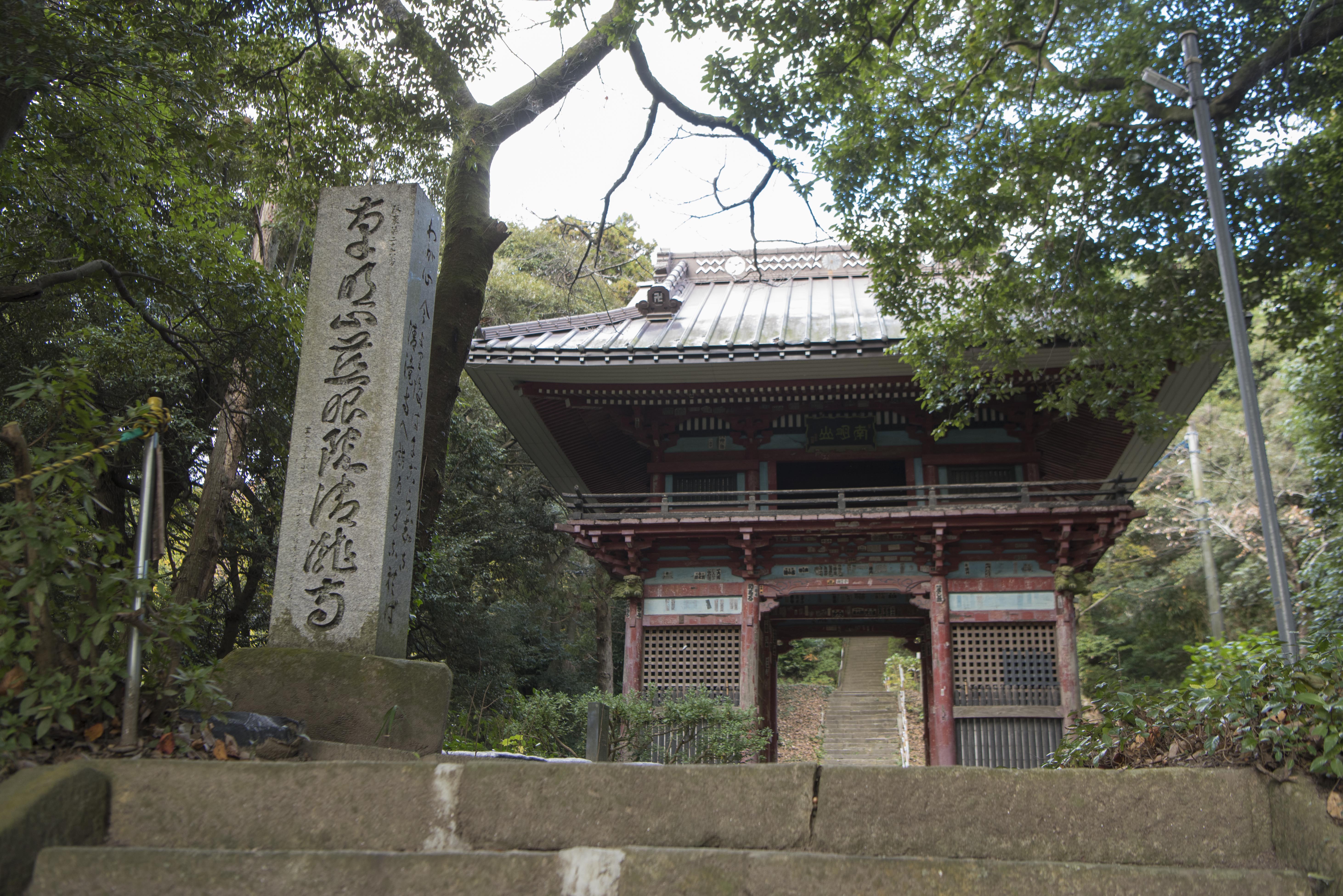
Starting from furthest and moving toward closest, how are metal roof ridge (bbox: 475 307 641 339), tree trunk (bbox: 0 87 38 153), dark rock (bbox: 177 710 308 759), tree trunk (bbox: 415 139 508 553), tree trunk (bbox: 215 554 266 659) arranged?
tree trunk (bbox: 215 554 266 659) < metal roof ridge (bbox: 475 307 641 339) < tree trunk (bbox: 415 139 508 553) < tree trunk (bbox: 0 87 38 153) < dark rock (bbox: 177 710 308 759)

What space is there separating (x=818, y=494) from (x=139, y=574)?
9487 millimetres

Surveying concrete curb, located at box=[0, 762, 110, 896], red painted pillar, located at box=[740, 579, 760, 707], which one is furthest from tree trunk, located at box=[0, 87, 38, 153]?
red painted pillar, located at box=[740, 579, 760, 707]

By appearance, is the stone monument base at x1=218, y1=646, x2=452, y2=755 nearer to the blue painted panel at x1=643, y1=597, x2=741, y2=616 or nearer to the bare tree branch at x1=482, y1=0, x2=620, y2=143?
the bare tree branch at x1=482, y1=0, x2=620, y2=143

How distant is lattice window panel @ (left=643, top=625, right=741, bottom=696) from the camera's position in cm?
1051

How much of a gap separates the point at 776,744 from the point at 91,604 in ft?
35.8

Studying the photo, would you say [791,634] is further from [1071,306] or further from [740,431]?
[1071,306]

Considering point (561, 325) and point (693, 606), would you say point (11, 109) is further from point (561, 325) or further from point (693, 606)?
point (693, 606)

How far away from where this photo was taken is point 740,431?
11.4 metres

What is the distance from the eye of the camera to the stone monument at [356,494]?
3361 mm

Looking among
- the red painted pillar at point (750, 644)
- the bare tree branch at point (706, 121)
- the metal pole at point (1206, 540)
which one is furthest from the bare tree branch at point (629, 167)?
the metal pole at point (1206, 540)

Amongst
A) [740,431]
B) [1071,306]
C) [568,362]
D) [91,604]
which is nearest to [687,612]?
[740,431]

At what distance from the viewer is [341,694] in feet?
11.0

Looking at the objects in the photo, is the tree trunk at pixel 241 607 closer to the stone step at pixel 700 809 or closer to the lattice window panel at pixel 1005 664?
the lattice window panel at pixel 1005 664

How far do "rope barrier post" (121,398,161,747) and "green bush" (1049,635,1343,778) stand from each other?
3205mm
